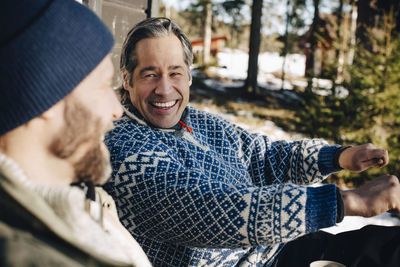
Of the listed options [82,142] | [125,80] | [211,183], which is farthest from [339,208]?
[125,80]

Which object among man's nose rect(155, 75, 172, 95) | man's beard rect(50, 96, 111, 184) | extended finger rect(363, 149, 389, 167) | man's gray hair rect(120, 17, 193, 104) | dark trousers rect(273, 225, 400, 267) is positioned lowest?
dark trousers rect(273, 225, 400, 267)

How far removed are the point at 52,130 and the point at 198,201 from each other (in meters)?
0.67

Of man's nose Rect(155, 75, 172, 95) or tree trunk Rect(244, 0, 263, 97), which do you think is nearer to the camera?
man's nose Rect(155, 75, 172, 95)

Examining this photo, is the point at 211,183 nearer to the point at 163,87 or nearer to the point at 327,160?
the point at 163,87

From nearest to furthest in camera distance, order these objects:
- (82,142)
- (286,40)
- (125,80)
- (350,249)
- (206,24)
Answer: (82,142) → (350,249) → (125,80) → (286,40) → (206,24)

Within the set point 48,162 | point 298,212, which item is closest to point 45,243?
point 48,162

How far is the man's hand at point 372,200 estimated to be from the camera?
1580mm

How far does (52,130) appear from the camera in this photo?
3.76ft

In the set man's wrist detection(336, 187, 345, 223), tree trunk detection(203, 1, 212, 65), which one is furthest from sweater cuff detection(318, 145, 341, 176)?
tree trunk detection(203, 1, 212, 65)

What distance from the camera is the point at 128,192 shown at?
1.68 m

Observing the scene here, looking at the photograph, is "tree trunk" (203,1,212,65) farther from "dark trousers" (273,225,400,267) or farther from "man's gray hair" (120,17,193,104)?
"dark trousers" (273,225,400,267)

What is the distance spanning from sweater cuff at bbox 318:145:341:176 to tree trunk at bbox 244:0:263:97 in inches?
404

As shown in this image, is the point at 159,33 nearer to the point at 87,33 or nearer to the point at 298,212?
the point at 87,33

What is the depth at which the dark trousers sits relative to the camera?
6.11 feet
